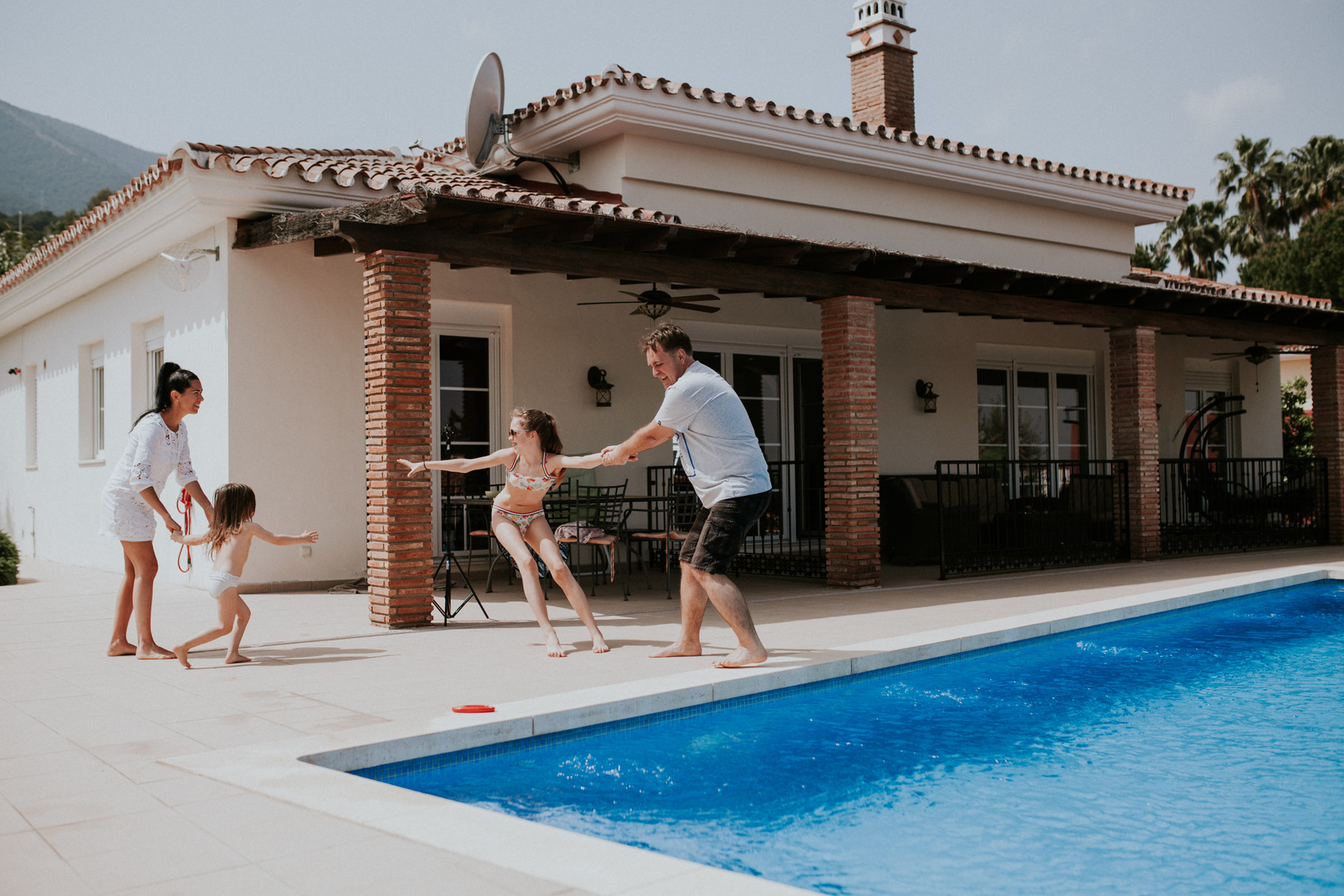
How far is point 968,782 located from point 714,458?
84.1 inches

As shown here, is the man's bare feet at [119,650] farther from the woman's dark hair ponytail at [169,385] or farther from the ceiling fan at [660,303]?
the ceiling fan at [660,303]

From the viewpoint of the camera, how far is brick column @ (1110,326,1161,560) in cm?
1223

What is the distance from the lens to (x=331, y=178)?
29.8ft

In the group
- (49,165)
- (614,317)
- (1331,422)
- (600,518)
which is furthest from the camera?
(49,165)

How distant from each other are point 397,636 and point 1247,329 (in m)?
11.7

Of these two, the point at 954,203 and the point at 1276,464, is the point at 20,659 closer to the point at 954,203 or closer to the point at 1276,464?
the point at 954,203

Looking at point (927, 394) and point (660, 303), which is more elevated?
point (660, 303)

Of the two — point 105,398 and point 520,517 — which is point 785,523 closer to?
point 520,517

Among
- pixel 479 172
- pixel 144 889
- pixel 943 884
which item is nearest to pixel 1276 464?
pixel 479 172

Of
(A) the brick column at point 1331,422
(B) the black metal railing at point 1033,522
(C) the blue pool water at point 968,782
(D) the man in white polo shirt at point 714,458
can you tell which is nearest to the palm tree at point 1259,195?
(A) the brick column at point 1331,422

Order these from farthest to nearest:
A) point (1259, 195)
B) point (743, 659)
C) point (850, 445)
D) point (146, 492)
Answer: point (1259, 195), point (850, 445), point (146, 492), point (743, 659)

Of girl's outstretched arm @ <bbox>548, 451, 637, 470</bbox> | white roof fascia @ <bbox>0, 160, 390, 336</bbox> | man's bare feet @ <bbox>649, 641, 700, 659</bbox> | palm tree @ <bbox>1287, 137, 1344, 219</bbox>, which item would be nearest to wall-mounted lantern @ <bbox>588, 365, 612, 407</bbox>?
white roof fascia @ <bbox>0, 160, 390, 336</bbox>

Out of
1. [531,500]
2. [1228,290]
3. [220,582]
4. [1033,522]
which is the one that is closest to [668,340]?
[531,500]

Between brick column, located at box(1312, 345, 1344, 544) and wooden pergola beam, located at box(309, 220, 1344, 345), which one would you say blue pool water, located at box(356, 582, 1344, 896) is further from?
brick column, located at box(1312, 345, 1344, 544)
